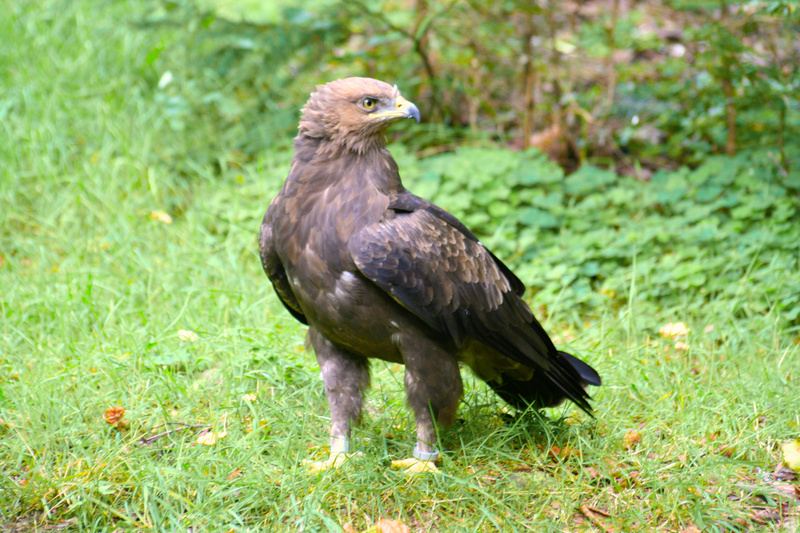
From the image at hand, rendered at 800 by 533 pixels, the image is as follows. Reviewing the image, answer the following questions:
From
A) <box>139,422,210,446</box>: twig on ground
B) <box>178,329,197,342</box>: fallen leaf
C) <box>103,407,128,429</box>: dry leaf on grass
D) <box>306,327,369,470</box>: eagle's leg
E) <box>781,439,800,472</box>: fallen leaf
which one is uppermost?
<box>306,327,369,470</box>: eagle's leg

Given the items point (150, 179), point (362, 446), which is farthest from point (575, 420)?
point (150, 179)

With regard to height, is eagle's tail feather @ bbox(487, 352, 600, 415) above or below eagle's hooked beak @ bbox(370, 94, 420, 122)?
below

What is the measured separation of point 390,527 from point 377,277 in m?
0.96

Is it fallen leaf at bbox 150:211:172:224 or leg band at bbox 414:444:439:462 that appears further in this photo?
fallen leaf at bbox 150:211:172:224

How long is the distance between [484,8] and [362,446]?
4.07 metres

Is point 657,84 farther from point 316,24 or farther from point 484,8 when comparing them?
point 316,24

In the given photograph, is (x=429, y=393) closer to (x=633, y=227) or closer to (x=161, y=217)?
(x=633, y=227)

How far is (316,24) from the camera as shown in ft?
19.7

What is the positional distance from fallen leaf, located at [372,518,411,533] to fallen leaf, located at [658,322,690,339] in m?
2.36

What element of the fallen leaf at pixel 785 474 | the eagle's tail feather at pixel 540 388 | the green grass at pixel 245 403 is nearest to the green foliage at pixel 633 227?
the green grass at pixel 245 403

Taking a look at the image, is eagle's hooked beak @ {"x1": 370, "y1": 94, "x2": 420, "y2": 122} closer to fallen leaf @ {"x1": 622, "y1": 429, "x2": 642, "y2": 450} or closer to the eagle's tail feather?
the eagle's tail feather

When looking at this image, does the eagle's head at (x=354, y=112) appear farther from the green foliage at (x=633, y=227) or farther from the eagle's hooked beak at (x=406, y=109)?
the green foliage at (x=633, y=227)

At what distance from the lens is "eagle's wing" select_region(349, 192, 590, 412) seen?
2.89m

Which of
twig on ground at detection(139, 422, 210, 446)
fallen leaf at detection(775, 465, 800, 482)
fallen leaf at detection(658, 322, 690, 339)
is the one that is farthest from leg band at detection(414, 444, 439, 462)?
fallen leaf at detection(658, 322, 690, 339)
